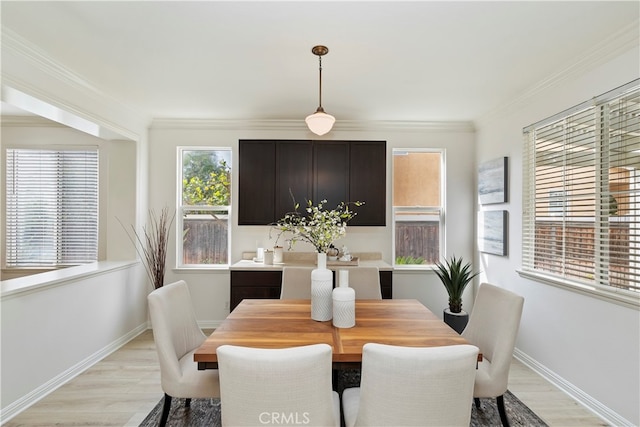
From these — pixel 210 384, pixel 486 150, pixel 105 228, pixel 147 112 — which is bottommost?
pixel 210 384

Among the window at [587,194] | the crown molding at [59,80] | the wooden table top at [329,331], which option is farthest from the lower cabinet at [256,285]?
the crown molding at [59,80]

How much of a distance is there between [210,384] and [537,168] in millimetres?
3221

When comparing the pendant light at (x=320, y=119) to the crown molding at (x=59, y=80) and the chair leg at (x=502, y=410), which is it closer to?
the crown molding at (x=59, y=80)

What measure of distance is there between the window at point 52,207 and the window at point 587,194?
4.79 m

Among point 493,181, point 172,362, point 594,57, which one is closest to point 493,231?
point 493,181

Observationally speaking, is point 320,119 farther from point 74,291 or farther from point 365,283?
point 74,291

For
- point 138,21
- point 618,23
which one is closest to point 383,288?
point 618,23

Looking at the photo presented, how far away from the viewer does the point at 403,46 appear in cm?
230

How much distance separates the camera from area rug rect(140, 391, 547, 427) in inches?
86.9

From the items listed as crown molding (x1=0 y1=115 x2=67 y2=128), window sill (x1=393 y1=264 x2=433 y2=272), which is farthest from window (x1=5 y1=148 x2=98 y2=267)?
window sill (x1=393 y1=264 x2=433 y2=272)

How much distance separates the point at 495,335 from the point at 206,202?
11.3 feet

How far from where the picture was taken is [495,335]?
2.03m

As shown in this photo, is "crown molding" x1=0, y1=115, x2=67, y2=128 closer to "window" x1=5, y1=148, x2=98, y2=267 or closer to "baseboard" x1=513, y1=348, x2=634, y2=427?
"window" x1=5, y1=148, x2=98, y2=267

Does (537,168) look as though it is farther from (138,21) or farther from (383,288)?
(138,21)
